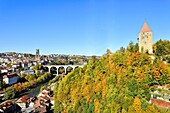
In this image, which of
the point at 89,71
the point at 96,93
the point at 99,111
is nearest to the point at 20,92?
the point at 89,71

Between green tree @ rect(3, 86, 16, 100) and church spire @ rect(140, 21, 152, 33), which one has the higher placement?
church spire @ rect(140, 21, 152, 33)

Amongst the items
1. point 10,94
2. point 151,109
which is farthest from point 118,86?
point 10,94

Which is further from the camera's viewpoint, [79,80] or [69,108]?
[79,80]

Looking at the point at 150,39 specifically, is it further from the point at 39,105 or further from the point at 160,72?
the point at 39,105

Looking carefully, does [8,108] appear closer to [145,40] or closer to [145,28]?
[145,40]

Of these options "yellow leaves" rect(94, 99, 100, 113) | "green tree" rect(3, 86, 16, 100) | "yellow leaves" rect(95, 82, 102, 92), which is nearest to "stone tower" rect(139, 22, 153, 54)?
"yellow leaves" rect(95, 82, 102, 92)

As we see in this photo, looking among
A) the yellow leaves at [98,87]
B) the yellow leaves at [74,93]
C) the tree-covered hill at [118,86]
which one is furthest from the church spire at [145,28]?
the yellow leaves at [74,93]

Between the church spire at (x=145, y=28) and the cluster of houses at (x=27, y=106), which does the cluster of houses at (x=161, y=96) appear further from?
the cluster of houses at (x=27, y=106)

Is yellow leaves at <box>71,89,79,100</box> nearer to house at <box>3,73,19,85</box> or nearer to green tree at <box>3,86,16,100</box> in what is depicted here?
green tree at <box>3,86,16,100</box>
